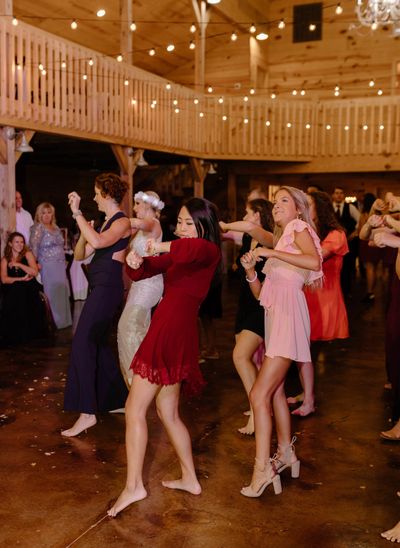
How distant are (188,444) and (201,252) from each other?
97 cm

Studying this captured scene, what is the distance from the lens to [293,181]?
53.1ft

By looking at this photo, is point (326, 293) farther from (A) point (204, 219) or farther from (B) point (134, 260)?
(B) point (134, 260)

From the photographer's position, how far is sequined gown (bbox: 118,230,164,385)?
14.3 ft

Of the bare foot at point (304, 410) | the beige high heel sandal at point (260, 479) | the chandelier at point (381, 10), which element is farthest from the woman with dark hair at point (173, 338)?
the chandelier at point (381, 10)

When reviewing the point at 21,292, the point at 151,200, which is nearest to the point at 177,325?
the point at 151,200

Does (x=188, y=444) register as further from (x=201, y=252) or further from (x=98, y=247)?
(x=98, y=247)

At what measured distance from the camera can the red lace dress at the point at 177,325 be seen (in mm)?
2971

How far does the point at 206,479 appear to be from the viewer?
349 cm

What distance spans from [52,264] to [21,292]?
809 millimetres

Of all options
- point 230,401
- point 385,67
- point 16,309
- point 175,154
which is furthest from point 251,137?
point 230,401

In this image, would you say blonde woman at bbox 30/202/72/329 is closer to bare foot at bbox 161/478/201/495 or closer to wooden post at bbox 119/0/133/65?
wooden post at bbox 119/0/133/65

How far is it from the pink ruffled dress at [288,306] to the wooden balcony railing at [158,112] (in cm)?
584

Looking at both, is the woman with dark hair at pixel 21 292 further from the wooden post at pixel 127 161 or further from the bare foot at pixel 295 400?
the wooden post at pixel 127 161

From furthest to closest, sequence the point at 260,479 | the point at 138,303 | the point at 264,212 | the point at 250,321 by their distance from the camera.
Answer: the point at 138,303, the point at 264,212, the point at 250,321, the point at 260,479
